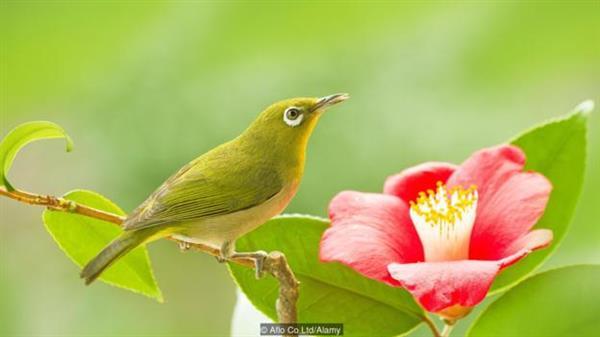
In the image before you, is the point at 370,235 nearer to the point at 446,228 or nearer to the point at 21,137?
the point at 446,228

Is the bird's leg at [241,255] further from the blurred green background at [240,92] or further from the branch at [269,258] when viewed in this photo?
the blurred green background at [240,92]

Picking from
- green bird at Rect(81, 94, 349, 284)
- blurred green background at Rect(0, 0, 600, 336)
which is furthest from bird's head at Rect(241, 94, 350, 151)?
blurred green background at Rect(0, 0, 600, 336)

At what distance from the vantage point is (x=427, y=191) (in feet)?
1.25

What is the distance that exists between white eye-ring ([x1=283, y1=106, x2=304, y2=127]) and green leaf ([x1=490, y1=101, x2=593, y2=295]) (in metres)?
0.10

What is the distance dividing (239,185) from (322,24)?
543mm

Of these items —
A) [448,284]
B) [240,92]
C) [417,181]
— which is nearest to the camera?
[448,284]

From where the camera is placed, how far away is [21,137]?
30 cm

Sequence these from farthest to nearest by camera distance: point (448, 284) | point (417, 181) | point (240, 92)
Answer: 1. point (240, 92)
2. point (417, 181)
3. point (448, 284)

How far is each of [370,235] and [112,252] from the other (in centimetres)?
10

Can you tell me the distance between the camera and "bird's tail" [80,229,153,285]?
0.29 m

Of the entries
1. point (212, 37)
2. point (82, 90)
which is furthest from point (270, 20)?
point (82, 90)

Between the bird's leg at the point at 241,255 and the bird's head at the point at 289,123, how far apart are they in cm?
5

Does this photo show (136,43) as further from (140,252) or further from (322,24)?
(140,252)

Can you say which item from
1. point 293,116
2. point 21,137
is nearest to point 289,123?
point 293,116
